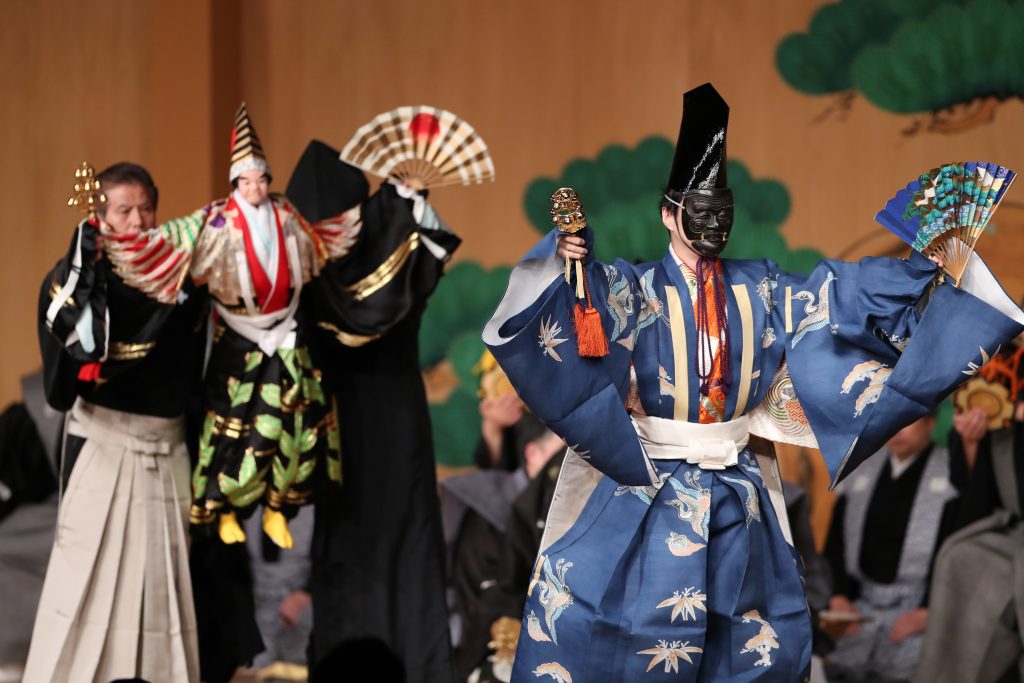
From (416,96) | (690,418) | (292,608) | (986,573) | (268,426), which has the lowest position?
(292,608)

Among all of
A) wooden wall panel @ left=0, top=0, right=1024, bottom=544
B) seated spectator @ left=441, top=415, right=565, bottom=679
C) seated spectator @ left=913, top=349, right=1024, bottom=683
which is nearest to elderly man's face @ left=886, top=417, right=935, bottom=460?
seated spectator @ left=913, top=349, right=1024, bottom=683

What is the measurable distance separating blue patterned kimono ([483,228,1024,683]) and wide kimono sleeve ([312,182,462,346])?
800 millimetres

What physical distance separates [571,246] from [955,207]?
0.86 m

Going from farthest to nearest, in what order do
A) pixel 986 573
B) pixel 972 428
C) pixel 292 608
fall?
1. pixel 292 608
2. pixel 972 428
3. pixel 986 573

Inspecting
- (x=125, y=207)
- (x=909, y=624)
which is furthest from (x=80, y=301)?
(x=909, y=624)

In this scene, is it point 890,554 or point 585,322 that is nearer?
point 585,322

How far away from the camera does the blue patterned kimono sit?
123 inches

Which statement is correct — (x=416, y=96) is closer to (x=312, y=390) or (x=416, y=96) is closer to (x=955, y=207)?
(x=312, y=390)

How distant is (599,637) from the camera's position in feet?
10.4

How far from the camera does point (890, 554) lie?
5.43 metres

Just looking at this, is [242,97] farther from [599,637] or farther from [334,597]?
[599,637]

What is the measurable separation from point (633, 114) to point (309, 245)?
8.28 feet

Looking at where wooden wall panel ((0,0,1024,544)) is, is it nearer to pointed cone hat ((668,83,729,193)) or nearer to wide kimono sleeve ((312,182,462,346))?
wide kimono sleeve ((312,182,462,346))

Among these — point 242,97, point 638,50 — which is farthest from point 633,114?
point 242,97
